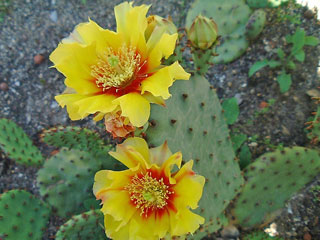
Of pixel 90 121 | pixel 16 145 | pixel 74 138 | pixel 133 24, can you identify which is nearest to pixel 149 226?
pixel 133 24

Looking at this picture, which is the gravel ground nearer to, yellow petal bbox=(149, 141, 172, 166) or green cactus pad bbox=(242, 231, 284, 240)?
green cactus pad bbox=(242, 231, 284, 240)

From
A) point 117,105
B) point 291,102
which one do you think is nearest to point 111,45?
point 117,105

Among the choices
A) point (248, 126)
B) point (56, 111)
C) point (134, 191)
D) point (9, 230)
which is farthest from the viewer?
point (56, 111)

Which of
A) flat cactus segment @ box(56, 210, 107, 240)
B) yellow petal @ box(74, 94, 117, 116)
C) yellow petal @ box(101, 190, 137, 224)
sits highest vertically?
yellow petal @ box(74, 94, 117, 116)

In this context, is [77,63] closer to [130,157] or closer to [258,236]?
[130,157]

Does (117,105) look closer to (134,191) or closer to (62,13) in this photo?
(134,191)

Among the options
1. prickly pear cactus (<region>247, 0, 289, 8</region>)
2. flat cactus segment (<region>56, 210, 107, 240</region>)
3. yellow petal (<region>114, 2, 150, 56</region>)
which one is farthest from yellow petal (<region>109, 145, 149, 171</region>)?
prickly pear cactus (<region>247, 0, 289, 8</region>)
